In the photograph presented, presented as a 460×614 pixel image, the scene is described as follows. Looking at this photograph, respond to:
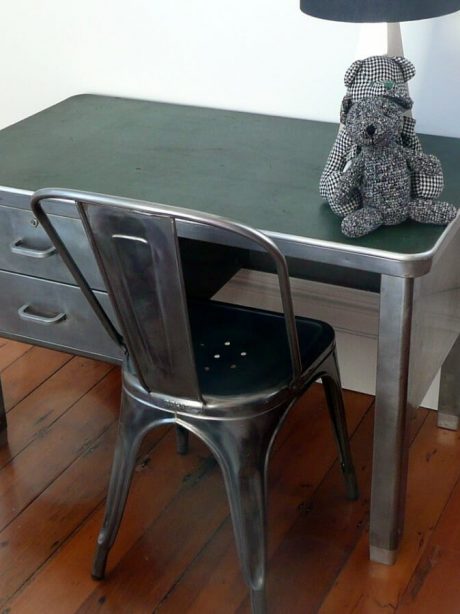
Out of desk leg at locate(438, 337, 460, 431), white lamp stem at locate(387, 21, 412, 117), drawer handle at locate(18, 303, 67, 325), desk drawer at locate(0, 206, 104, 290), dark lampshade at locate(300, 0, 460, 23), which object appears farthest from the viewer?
desk leg at locate(438, 337, 460, 431)

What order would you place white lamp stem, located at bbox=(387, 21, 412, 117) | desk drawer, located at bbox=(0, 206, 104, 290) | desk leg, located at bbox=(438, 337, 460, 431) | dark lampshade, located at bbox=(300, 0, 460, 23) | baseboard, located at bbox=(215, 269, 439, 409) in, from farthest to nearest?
baseboard, located at bbox=(215, 269, 439, 409) < desk leg, located at bbox=(438, 337, 460, 431) < desk drawer, located at bbox=(0, 206, 104, 290) < white lamp stem, located at bbox=(387, 21, 412, 117) < dark lampshade, located at bbox=(300, 0, 460, 23)

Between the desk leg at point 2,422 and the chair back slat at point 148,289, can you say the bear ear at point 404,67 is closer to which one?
the chair back slat at point 148,289

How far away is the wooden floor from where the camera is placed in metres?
1.77

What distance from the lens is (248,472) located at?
1.61m

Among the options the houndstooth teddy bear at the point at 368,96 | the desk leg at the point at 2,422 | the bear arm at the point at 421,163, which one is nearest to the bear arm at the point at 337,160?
the houndstooth teddy bear at the point at 368,96

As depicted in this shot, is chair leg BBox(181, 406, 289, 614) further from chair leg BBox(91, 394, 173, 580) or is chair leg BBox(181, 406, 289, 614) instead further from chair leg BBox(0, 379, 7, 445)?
chair leg BBox(0, 379, 7, 445)

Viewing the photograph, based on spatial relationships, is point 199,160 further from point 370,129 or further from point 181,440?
point 181,440

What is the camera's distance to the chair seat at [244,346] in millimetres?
1625

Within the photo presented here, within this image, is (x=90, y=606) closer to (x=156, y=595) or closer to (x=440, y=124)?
(x=156, y=595)

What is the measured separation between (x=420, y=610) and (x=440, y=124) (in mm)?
989

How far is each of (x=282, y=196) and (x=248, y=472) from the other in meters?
0.51

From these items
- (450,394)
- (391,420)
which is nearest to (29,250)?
(391,420)

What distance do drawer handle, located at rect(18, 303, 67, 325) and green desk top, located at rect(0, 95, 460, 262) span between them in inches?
10.2

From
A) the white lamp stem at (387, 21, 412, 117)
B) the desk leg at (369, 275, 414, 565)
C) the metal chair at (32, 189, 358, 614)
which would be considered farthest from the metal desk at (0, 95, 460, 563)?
the white lamp stem at (387, 21, 412, 117)
